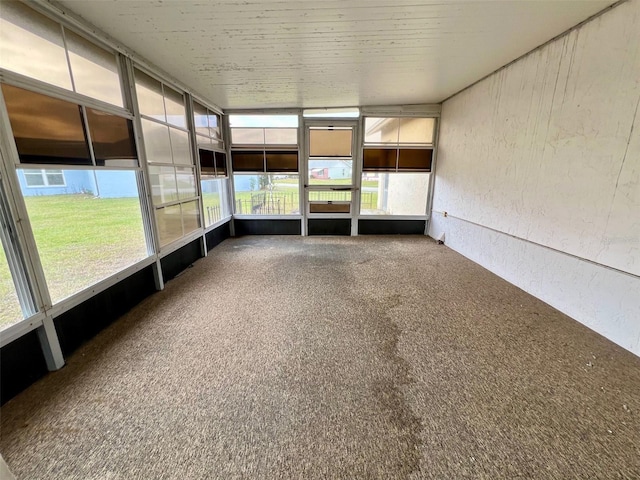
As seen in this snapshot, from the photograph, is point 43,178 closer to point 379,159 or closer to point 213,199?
point 213,199

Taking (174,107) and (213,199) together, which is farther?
(213,199)

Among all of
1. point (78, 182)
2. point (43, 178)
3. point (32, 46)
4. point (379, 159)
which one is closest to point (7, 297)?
point (43, 178)

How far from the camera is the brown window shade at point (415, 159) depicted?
574cm

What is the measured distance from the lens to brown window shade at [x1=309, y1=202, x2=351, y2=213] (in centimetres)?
606

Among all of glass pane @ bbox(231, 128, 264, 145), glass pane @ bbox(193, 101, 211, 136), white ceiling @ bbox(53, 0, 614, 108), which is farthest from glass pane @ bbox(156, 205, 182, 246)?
glass pane @ bbox(231, 128, 264, 145)

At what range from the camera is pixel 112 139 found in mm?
2572

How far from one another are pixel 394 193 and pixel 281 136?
3.02 m

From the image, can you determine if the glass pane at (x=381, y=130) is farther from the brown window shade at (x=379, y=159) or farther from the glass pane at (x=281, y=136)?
the glass pane at (x=281, y=136)

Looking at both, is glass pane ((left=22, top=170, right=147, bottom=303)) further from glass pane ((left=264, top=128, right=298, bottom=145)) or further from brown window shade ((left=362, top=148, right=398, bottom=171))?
brown window shade ((left=362, top=148, right=398, bottom=171))

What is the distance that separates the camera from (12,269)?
1.76 m

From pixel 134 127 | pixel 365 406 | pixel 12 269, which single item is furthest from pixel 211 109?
pixel 365 406

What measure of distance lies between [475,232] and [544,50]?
7.94ft

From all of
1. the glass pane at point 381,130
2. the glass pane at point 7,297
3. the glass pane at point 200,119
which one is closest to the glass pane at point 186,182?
the glass pane at point 200,119

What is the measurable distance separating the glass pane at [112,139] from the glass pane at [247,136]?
312 centimetres
